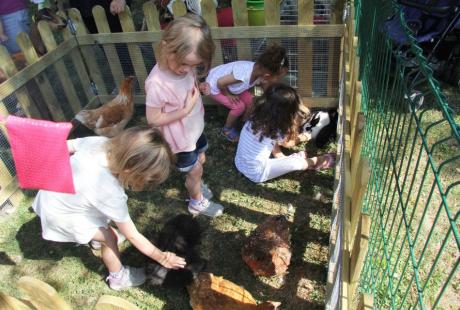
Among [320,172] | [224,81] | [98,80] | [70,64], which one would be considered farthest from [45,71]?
Result: [320,172]

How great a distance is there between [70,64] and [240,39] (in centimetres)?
186

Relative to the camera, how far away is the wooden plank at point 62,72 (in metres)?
3.58

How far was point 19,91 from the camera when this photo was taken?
329cm

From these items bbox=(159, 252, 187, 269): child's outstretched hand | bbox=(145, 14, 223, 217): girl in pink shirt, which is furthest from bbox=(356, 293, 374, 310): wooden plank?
bbox=(145, 14, 223, 217): girl in pink shirt

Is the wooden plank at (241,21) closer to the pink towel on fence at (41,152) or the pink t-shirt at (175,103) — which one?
the pink t-shirt at (175,103)

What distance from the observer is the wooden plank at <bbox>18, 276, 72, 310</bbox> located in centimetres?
118

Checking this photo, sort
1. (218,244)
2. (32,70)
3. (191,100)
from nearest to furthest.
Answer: (191,100), (218,244), (32,70)

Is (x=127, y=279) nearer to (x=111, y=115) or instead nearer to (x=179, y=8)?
(x=111, y=115)

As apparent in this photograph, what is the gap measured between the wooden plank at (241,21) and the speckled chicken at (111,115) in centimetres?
110

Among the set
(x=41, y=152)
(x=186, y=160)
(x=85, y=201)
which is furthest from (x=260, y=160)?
(x=41, y=152)

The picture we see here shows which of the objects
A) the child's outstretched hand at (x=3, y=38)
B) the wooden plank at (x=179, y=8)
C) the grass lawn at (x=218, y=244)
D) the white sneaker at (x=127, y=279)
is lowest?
the grass lawn at (x=218, y=244)

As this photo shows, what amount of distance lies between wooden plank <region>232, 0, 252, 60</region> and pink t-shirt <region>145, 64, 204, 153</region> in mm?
1261

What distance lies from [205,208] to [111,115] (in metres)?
1.39

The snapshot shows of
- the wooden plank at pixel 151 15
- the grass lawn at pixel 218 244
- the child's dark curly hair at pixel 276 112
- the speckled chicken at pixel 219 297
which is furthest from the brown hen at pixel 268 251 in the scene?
the wooden plank at pixel 151 15
